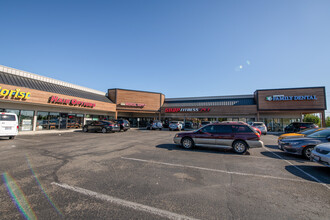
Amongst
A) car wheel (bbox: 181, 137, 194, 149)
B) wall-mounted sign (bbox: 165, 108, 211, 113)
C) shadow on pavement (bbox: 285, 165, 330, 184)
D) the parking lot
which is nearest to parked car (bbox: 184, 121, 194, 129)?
wall-mounted sign (bbox: 165, 108, 211, 113)

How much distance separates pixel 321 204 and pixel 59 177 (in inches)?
251

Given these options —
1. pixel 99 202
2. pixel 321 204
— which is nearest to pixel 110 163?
pixel 99 202

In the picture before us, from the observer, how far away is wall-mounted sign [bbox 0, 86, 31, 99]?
13447mm

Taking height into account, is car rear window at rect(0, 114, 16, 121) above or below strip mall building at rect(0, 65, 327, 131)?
below

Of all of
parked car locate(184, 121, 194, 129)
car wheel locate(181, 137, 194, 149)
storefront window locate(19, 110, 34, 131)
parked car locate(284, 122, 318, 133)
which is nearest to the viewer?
car wheel locate(181, 137, 194, 149)

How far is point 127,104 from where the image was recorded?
97.5ft

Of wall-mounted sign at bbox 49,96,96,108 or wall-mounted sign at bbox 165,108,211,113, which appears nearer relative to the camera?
wall-mounted sign at bbox 49,96,96,108

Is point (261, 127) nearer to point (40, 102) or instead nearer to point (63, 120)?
point (40, 102)

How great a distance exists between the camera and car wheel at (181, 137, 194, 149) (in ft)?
28.2

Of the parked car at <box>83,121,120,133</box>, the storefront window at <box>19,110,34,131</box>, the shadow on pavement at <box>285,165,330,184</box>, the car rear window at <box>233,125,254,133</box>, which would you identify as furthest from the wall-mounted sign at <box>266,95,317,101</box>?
the storefront window at <box>19,110,34,131</box>

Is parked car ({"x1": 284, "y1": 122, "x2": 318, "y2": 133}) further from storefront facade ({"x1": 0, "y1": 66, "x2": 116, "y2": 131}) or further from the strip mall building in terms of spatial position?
storefront facade ({"x1": 0, "y1": 66, "x2": 116, "y2": 131})

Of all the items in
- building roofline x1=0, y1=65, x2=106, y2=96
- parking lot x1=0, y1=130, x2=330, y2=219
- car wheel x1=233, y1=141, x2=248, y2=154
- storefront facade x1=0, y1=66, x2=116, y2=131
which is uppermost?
building roofline x1=0, y1=65, x2=106, y2=96

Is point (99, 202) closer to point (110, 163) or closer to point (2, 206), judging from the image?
point (2, 206)

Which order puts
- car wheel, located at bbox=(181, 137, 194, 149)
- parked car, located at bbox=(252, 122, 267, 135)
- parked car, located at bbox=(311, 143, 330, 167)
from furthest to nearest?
parked car, located at bbox=(252, 122, 267, 135), car wheel, located at bbox=(181, 137, 194, 149), parked car, located at bbox=(311, 143, 330, 167)
